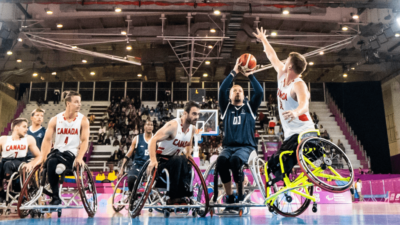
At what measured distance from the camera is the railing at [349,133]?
19.6 m

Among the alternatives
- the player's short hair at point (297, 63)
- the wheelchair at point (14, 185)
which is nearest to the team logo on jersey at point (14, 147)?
the wheelchair at point (14, 185)

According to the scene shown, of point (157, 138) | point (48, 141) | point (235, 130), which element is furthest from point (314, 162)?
point (48, 141)

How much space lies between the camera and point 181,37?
15.8m

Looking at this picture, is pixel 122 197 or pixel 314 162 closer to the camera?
pixel 314 162

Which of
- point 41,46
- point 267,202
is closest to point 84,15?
point 41,46

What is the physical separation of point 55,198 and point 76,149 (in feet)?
2.21

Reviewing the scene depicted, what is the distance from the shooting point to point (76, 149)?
458cm

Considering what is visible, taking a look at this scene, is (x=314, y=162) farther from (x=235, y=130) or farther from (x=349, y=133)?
(x=349, y=133)

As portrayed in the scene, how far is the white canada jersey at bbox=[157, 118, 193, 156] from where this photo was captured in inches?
176

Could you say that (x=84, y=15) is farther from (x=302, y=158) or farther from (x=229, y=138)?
(x=302, y=158)

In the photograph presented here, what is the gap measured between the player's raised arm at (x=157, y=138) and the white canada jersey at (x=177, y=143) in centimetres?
9

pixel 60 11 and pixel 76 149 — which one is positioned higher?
pixel 60 11

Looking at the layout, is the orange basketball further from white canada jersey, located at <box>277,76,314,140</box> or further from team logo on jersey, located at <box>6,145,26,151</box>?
team logo on jersey, located at <box>6,145,26,151</box>

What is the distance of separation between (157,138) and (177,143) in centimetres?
33
